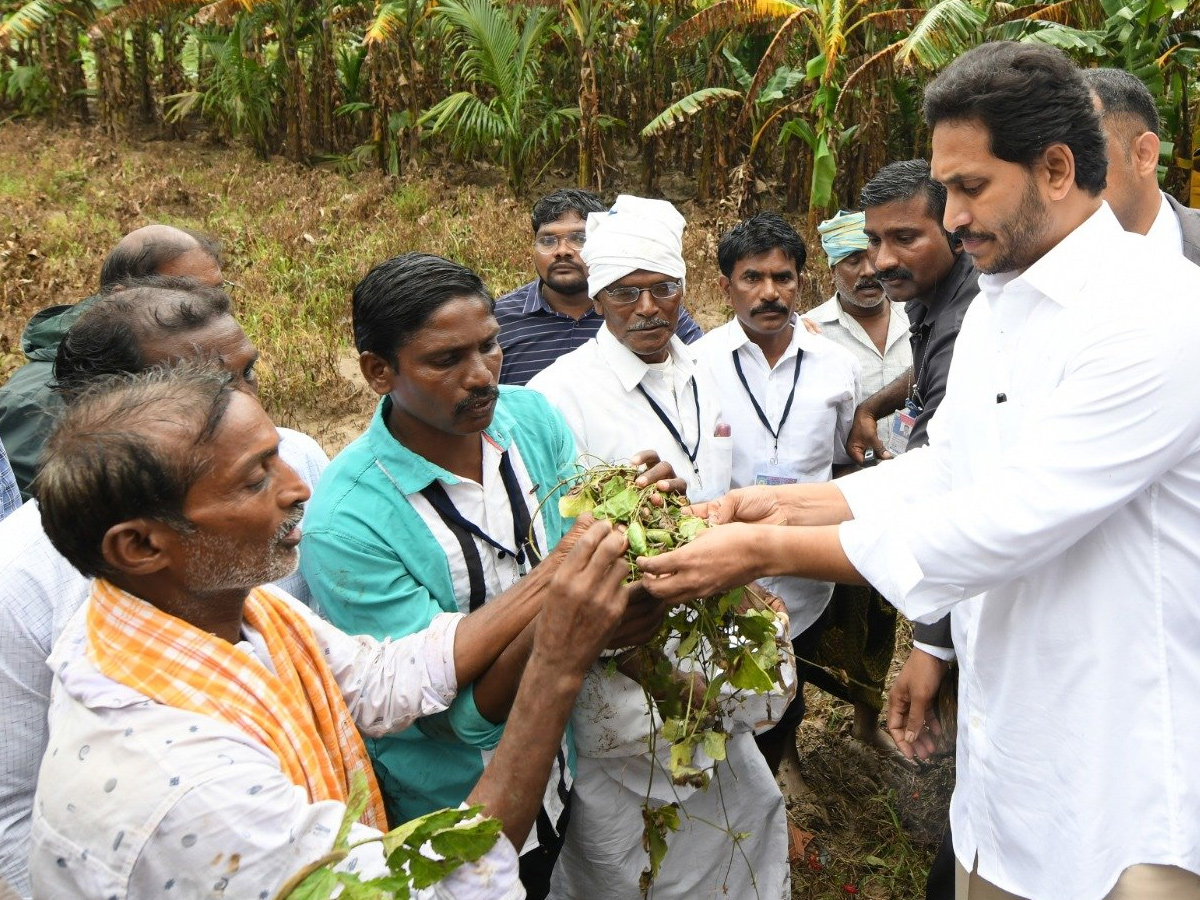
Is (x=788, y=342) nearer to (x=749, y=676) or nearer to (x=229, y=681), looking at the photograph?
(x=749, y=676)

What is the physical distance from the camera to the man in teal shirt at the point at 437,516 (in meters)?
2.39

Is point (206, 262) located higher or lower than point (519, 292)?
higher

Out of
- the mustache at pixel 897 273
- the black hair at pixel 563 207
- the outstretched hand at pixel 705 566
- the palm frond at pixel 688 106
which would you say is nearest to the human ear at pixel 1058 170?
the outstretched hand at pixel 705 566

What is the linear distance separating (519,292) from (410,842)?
146 inches

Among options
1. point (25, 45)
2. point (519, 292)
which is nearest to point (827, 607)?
point (519, 292)

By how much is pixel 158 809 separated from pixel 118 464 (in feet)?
1.94

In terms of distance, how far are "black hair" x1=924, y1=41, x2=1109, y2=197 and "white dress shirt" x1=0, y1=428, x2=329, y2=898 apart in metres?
2.20

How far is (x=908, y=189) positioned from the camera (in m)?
3.87

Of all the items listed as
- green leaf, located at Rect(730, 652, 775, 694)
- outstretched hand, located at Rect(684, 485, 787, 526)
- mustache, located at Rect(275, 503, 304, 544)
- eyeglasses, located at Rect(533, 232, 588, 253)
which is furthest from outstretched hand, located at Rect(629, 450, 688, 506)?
eyeglasses, located at Rect(533, 232, 588, 253)

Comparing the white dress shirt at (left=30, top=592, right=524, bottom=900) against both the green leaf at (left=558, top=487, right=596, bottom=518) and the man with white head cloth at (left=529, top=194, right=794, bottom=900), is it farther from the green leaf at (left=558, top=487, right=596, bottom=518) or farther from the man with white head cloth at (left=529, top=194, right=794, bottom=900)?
the man with white head cloth at (left=529, top=194, right=794, bottom=900)

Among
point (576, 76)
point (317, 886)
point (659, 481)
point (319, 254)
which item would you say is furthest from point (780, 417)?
point (576, 76)

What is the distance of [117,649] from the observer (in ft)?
5.71

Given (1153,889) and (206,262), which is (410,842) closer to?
(1153,889)

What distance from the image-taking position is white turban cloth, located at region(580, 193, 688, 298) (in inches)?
143
